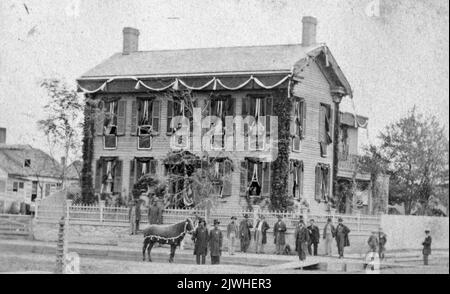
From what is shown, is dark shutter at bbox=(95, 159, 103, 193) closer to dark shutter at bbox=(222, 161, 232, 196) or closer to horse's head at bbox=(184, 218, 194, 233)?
dark shutter at bbox=(222, 161, 232, 196)

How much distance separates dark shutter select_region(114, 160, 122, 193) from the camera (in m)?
23.3

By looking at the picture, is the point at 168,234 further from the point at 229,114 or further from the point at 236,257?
the point at 229,114

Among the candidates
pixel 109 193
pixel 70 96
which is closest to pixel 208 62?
pixel 70 96

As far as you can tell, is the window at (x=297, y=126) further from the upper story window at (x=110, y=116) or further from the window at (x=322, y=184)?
the upper story window at (x=110, y=116)

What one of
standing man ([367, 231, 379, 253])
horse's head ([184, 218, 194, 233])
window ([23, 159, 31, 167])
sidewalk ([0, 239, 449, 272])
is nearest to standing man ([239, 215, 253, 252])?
sidewalk ([0, 239, 449, 272])

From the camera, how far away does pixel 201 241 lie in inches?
777

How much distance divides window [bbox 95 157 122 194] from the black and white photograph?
2.9 inches

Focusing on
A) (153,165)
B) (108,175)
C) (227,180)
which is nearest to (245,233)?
(227,180)

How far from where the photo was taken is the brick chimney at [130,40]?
18.8 meters

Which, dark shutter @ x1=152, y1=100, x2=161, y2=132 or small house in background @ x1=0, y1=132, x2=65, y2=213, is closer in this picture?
small house in background @ x1=0, y1=132, x2=65, y2=213

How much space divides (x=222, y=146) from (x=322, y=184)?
3715 millimetres

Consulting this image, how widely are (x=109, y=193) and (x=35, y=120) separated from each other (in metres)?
4.80
